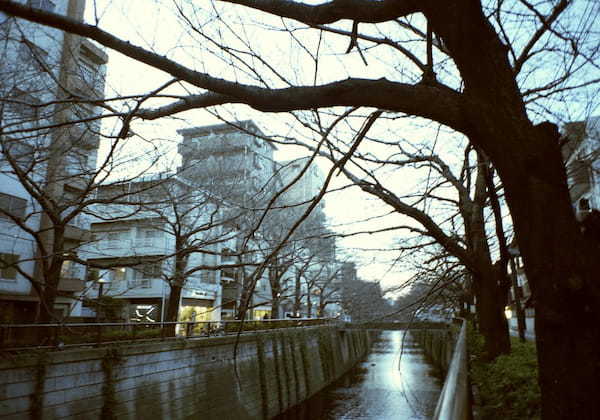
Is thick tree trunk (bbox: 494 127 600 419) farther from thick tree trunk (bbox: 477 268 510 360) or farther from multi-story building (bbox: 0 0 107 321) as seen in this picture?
multi-story building (bbox: 0 0 107 321)

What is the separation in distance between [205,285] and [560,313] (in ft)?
122

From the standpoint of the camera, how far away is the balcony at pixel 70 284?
947 inches

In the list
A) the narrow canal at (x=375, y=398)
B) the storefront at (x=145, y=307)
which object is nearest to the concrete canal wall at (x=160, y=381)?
the narrow canal at (x=375, y=398)

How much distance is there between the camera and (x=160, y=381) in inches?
492

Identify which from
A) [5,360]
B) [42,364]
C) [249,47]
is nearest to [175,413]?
[42,364]

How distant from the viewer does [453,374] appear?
202cm

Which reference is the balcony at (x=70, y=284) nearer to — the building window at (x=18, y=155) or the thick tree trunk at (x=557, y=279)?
the building window at (x=18, y=155)

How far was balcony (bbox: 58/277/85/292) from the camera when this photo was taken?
24.1 metres

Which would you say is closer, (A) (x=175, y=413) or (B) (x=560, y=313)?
(B) (x=560, y=313)

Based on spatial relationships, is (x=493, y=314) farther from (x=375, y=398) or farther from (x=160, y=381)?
(x=375, y=398)

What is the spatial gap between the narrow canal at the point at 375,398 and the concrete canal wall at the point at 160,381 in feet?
4.56

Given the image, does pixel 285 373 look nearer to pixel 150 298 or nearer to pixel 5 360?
pixel 5 360

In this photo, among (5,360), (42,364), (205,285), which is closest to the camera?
(5,360)

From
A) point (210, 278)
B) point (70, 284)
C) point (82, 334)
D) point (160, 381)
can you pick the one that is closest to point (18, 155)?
point (82, 334)
